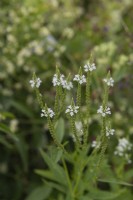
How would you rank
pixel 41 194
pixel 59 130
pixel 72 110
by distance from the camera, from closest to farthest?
1. pixel 72 110
2. pixel 59 130
3. pixel 41 194

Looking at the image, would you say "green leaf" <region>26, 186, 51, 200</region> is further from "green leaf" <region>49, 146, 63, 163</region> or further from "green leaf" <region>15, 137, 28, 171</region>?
"green leaf" <region>49, 146, 63, 163</region>

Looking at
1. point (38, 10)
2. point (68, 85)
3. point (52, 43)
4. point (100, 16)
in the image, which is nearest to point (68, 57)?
point (52, 43)

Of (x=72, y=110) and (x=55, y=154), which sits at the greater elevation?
(x=72, y=110)

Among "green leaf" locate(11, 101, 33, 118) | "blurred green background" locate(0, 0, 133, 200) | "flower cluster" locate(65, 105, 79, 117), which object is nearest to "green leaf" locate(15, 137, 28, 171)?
"blurred green background" locate(0, 0, 133, 200)

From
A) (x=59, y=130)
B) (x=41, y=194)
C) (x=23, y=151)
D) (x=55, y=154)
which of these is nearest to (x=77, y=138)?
(x=55, y=154)

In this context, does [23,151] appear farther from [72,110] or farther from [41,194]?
[72,110]

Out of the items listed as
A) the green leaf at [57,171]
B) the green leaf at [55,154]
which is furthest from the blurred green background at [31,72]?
the green leaf at [55,154]

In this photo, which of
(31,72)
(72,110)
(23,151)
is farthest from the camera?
(31,72)

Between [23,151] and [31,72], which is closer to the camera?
[23,151]

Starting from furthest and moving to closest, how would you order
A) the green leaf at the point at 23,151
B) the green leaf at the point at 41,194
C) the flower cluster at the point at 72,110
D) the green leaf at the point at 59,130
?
the green leaf at the point at 23,151
the green leaf at the point at 41,194
the green leaf at the point at 59,130
the flower cluster at the point at 72,110

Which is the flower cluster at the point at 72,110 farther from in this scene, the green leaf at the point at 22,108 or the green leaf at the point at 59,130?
the green leaf at the point at 22,108
